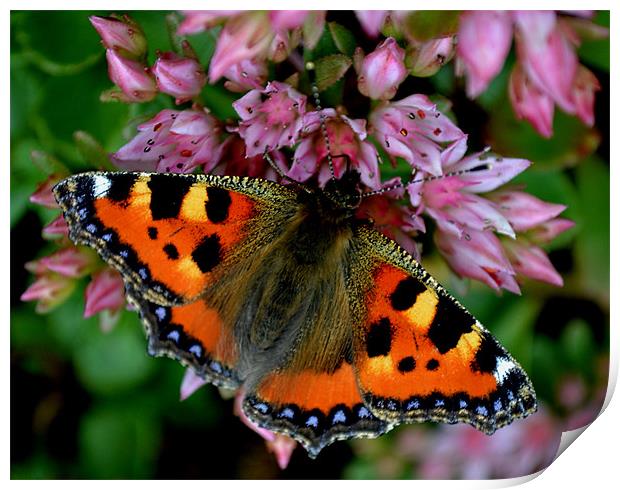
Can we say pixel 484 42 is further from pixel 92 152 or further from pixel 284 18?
pixel 92 152

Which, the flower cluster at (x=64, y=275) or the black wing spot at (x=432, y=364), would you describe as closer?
the black wing spot at (x=432, y=364)

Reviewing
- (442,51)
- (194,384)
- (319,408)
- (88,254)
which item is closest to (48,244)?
(88,254)

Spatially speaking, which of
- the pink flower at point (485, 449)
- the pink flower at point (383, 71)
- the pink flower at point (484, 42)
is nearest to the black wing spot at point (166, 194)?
the pink flower at point (383, 71)

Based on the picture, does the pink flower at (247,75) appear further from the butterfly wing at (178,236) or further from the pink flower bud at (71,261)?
the pink flower bud at (71,261)

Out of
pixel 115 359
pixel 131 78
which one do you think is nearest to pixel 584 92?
pixel 131 78
